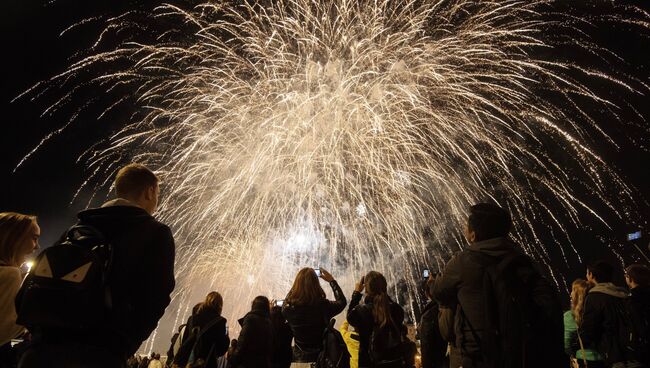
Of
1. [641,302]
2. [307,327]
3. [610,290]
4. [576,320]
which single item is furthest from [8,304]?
[576,320]

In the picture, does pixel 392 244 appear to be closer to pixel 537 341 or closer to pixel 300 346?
pixel 300 346

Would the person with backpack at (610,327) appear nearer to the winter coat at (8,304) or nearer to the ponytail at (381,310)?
the ponytail at (381,310)

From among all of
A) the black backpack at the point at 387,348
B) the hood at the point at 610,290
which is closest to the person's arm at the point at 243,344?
the black backpack at the point at 387,348

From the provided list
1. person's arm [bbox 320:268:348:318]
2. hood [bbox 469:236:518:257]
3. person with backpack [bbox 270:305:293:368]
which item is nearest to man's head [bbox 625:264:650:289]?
hood [bbox 469:236:518:257]

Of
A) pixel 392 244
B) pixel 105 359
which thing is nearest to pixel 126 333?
pixel 105 359

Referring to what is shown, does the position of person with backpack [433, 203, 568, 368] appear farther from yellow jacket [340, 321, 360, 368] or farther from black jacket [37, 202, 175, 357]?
yellow jacket [340, 321, 360, 368]

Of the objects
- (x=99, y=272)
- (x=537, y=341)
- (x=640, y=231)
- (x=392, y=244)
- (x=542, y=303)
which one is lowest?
(x=537, y=341)

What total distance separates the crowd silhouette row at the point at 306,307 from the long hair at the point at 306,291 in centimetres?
2

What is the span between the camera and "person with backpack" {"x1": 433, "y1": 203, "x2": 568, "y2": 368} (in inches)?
133

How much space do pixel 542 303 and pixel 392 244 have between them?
54.0 ft

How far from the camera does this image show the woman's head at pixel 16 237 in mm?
3775

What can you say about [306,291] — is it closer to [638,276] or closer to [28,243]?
[28,243]

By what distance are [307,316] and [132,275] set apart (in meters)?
3.60

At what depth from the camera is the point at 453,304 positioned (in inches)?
151
